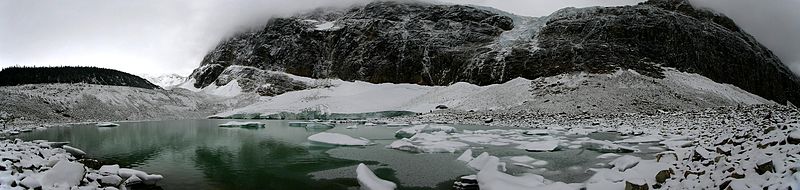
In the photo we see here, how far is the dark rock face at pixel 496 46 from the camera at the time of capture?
65562mm

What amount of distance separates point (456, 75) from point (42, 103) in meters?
57.7

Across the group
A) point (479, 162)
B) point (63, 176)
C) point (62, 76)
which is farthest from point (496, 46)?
point (62, 76)

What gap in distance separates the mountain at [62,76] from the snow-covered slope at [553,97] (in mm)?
24713

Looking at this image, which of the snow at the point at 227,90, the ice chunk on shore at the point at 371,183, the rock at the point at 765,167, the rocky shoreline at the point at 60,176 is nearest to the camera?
the rock at the point at 765,167

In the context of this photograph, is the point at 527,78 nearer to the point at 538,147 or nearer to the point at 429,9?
the point at 429,9

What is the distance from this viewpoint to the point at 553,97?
49.8 meters

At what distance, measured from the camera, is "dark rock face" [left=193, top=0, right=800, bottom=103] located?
65562 mm

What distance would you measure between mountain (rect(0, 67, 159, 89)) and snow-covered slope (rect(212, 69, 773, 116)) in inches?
973

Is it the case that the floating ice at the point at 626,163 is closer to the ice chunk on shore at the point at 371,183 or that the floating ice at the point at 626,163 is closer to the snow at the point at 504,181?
the snow at the point at 504,181

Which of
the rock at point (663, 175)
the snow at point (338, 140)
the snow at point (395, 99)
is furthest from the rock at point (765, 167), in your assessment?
the snow at point (395, 99)

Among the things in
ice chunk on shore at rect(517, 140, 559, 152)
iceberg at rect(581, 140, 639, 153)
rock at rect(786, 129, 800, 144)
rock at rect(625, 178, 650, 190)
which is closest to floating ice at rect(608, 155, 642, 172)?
rock at rect(625, 178, 650, 190)

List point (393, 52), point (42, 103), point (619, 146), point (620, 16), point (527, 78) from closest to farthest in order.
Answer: point (619, 146)
point (42, 103)
point (527, 78)
point (620, 16)
point (393, 52)

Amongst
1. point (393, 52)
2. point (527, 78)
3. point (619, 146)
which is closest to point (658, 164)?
point (619, 146)

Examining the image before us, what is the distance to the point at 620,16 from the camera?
71.4m
